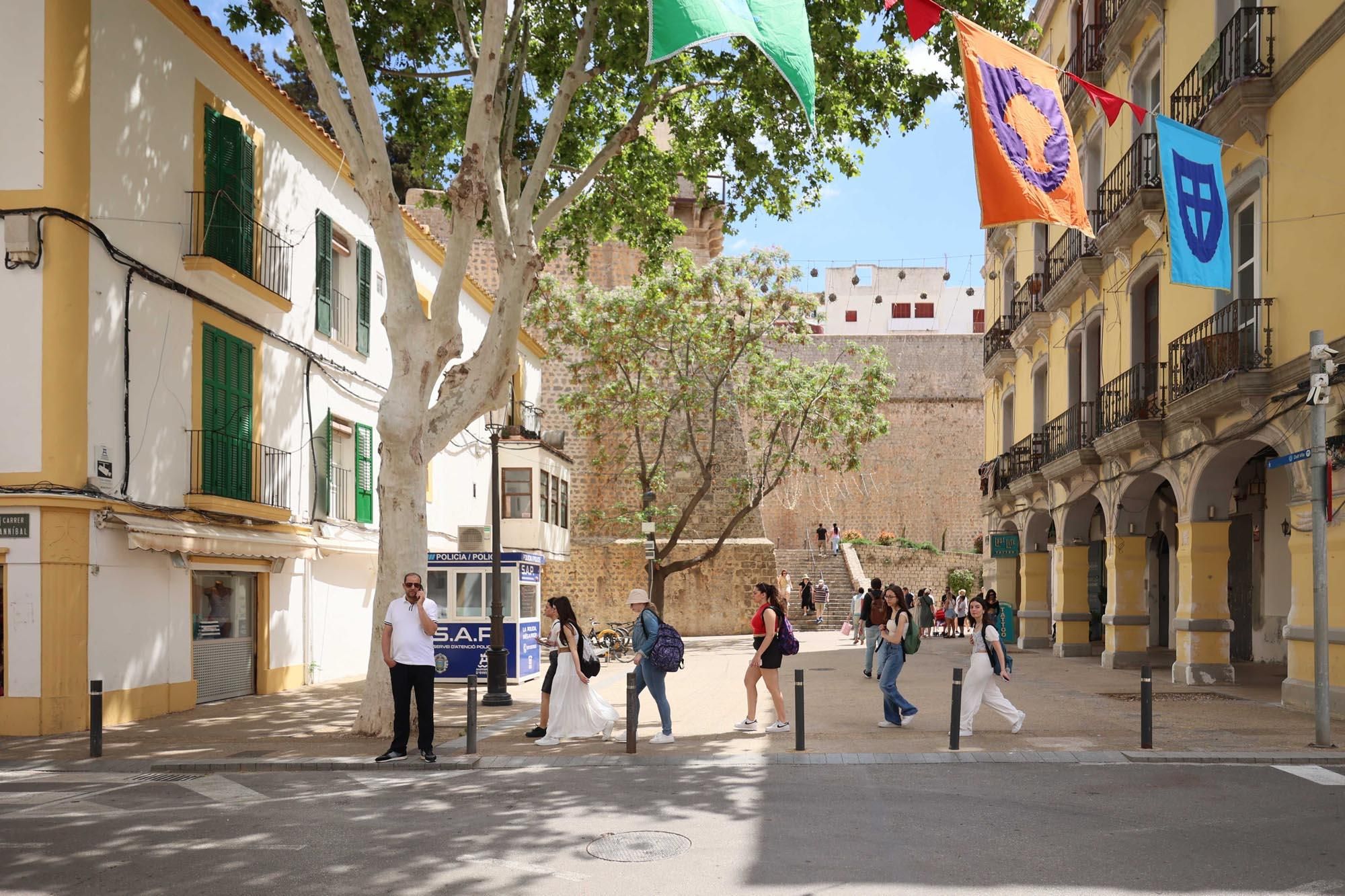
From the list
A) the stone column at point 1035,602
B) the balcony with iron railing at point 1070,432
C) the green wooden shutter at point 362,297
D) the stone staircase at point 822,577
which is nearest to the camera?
the green wooden shutter at point 362,297

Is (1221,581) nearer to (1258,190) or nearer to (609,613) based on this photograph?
(1258,190)

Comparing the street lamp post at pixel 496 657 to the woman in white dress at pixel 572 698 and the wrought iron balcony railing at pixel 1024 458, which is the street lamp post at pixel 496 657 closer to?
the woman in white dress at pixel 572 698

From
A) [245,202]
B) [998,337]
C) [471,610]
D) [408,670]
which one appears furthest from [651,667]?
[998,337]

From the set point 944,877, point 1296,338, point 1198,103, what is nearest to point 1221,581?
point 1296,338

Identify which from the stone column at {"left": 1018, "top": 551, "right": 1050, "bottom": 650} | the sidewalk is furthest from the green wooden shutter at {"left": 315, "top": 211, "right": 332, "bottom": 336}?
the stone column at {"left": 1018, "top": 551, "right": 1050, "bottom": 650}

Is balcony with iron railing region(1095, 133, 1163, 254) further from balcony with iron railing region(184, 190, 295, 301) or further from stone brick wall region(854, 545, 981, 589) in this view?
stone brick wall region(854, 545, 981, 589)

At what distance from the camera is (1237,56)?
50.5 ft

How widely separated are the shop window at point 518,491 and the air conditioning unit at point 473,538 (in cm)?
345

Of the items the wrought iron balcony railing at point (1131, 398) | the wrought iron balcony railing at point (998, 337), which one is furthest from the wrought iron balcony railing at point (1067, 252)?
the wrought iron balcony railing at point (998, 337)

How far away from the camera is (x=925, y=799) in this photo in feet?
29.3

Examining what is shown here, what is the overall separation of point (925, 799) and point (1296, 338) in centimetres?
886

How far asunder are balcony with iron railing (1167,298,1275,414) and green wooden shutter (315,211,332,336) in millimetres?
13170

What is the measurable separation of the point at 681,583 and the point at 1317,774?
1173 inches

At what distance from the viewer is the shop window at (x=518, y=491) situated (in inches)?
1275
